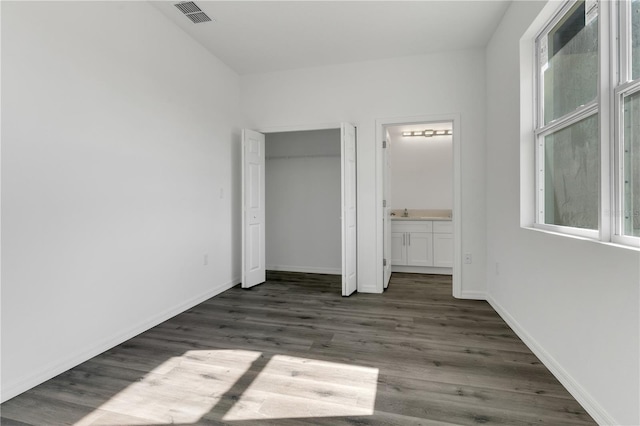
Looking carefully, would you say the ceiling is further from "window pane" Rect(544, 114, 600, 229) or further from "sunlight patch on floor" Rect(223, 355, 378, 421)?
"sunlight patch on floor" Rect(223, 355, 378, 421)

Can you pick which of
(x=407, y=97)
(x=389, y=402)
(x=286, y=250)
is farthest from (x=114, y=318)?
(x=407, y=97)

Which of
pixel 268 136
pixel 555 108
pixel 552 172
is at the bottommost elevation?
pixel 552 172

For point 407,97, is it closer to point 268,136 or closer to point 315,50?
point 315,50

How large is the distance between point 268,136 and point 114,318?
3795 mm

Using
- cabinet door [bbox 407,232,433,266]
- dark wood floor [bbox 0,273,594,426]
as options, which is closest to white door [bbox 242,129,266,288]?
dark wood floor [bbox 0,273,594,426]

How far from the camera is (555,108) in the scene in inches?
94.3

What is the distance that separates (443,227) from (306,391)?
151 inches

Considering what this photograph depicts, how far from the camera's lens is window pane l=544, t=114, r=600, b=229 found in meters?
1.90

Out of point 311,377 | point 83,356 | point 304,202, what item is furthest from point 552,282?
point 304,202

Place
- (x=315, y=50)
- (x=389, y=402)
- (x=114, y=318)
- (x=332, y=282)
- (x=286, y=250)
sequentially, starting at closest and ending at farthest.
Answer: (x=389, y=402) → (x=114, y=318) → (x=315, y=50) → (x=332, y=282) → (x=286, y=250)

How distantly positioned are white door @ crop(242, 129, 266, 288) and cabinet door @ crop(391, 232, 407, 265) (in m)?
2.13

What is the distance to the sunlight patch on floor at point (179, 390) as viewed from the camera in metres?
1.73

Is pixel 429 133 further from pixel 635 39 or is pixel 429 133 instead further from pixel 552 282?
pixel 635 39

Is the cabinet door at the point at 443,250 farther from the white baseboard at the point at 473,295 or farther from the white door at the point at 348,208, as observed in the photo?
the white door at the point at 348,208
